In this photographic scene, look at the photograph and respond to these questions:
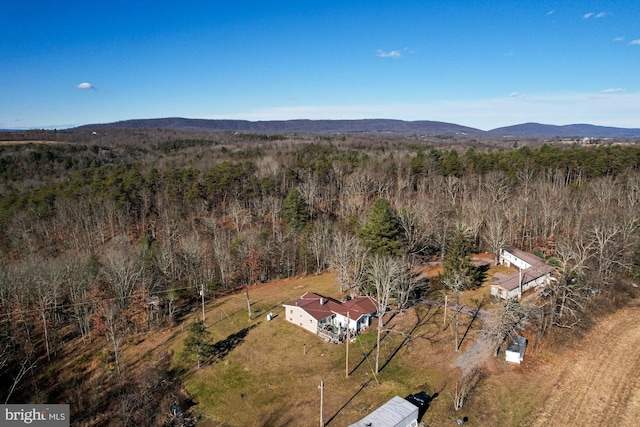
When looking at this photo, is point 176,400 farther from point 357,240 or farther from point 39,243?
point 39,243

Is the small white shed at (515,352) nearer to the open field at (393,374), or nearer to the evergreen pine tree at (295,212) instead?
the open field at (393,374)

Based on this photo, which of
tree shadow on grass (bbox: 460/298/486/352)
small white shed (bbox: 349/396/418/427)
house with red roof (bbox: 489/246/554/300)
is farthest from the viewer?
house with red roof (bbox: 489/246/554/300)

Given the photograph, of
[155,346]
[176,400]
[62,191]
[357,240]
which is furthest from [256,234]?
[62,191]

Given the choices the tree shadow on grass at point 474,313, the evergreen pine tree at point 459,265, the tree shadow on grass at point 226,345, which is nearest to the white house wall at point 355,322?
the tree shadow on grass at point 226,345

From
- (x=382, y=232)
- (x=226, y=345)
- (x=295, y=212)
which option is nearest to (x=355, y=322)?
(x=226, y=345)

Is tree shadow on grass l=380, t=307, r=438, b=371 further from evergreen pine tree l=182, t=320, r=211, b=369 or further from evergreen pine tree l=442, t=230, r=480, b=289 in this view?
evergreen pine tree l=182, t=320, r=211, b=369

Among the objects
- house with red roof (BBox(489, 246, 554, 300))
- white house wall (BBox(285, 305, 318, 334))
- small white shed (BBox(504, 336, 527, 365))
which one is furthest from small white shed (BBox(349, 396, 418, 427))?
house with red roof (BBox(489, 246, 554, 300))
